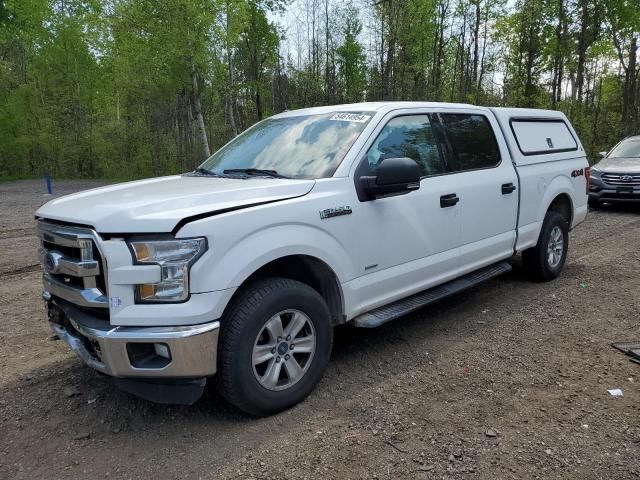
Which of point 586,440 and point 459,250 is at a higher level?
point 459,250

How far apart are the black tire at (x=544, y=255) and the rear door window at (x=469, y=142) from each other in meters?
1.22

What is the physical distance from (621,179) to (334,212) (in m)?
9.91

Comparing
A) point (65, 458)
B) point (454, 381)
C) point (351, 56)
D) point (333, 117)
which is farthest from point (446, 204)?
point (351, 56)

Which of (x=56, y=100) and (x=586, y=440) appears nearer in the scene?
(x=586, y=440)

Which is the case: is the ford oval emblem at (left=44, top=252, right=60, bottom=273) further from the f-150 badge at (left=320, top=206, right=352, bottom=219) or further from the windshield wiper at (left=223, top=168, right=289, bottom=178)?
the f-150 badge at (left=320, top=206, right=352, bottom=219)

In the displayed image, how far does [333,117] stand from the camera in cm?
390

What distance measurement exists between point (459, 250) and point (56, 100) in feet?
100

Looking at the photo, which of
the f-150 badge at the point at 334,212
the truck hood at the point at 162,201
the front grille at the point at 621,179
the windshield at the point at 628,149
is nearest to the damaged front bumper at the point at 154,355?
the truck hood at the point at 162,201

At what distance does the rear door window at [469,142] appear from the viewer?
14.3 feet

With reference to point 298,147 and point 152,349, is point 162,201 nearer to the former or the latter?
point 152,349

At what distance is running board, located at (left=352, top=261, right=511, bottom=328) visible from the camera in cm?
353

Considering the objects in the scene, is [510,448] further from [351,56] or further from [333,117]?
[351,56]

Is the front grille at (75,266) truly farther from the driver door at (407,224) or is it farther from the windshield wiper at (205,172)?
the driver door at (407,224)

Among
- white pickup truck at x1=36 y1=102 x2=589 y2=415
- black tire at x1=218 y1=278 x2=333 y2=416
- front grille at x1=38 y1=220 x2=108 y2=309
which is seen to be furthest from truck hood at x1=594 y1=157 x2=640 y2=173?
front grille at x1=38 y1=220 x2=108 y2=309
